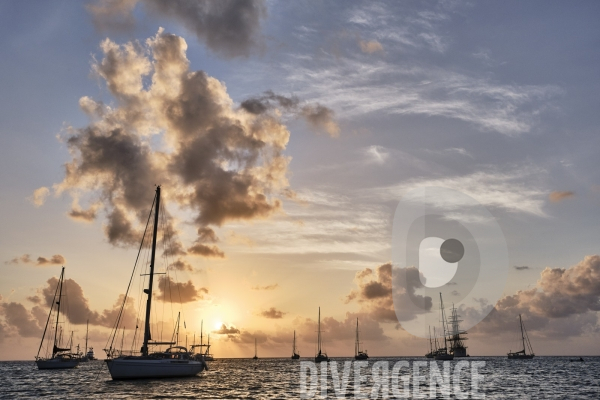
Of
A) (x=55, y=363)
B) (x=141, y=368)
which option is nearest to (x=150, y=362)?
(x=141, y=368)

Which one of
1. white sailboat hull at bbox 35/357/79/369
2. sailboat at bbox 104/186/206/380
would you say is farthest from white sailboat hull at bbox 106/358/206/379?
white sailboat hull at bbox 35/357/79/369

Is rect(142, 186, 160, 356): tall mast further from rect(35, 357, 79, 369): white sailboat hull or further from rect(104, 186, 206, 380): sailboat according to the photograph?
rect(35, 357, 79, 369): white sailboat hull

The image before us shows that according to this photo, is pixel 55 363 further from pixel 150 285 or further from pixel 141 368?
pixel 141 368

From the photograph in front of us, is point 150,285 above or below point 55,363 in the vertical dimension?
above

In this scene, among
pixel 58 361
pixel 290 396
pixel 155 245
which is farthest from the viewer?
pixel 58 361

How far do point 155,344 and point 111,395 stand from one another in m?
13.2

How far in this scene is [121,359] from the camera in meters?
71.9

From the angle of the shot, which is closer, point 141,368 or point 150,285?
point 141,368

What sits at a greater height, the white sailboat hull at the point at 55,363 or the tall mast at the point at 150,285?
the tall mast at the point at 150,285

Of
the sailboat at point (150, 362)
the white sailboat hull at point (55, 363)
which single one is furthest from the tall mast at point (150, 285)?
the white sailboat hull at point (55, 363)

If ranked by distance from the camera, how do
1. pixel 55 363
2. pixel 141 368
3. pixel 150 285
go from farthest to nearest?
pixel 55 363 < pixel 150 285 < pixel 141 368

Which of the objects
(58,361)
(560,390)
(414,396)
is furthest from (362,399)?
(58,361)

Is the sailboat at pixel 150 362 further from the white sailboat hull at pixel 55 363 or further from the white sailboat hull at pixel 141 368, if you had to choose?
the white sailboat hull at pixel 55 363

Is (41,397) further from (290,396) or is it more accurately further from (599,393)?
(599,393)
